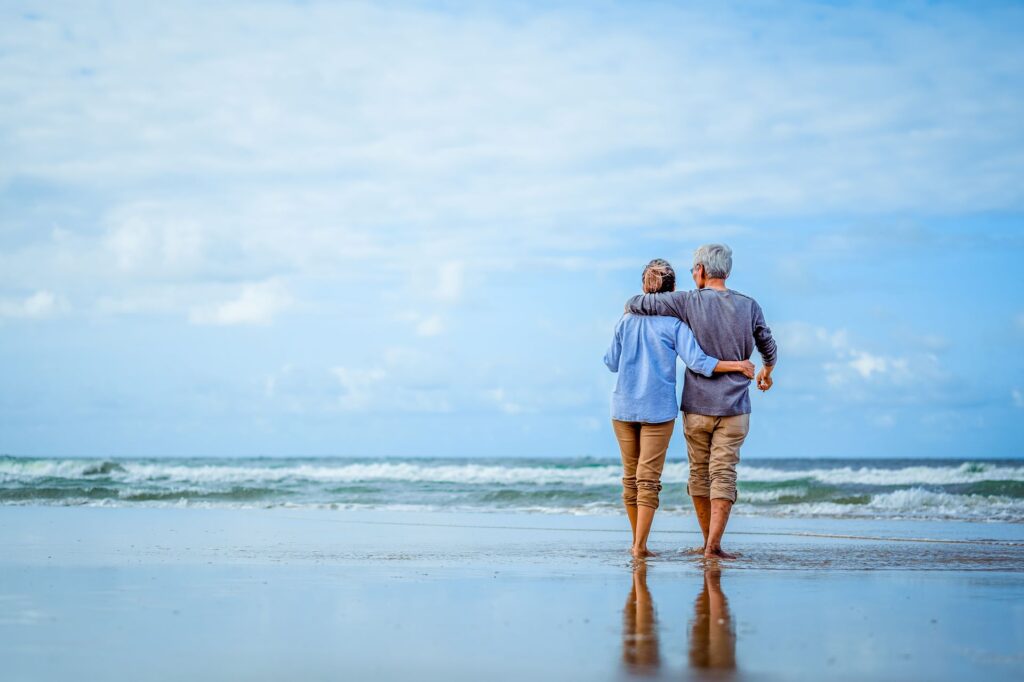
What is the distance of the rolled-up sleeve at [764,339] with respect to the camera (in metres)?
5.76

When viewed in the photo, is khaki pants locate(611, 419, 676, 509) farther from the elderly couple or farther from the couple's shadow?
the couple's shadow

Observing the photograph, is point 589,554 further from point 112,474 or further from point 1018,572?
point 112,474

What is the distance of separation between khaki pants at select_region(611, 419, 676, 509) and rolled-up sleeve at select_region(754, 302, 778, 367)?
2.19ft

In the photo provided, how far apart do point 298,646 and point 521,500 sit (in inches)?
516

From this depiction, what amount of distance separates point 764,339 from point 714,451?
2.36ft

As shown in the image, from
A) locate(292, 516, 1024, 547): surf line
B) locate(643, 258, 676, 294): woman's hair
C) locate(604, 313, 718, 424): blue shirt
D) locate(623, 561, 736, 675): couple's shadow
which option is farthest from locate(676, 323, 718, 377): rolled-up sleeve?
locate(292, 516, 1024, 547): surf line

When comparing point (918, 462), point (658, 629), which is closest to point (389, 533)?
point (658, 629)

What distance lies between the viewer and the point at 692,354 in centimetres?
565

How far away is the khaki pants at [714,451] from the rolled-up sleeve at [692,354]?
32 centimetres

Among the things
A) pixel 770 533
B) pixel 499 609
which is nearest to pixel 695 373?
pixel 499 609

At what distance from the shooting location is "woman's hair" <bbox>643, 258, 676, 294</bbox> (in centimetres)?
584

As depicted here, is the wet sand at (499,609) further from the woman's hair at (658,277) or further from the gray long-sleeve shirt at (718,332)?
the woman's hair at (658,277)

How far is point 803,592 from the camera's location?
4344 millimetres

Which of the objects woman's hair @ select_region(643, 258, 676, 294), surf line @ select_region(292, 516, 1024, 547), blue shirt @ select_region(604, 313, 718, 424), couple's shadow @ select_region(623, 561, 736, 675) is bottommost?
surf line @ select_region(292, 516, 1024, 547)
